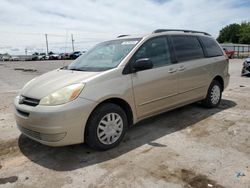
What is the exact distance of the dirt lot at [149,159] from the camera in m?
3.19

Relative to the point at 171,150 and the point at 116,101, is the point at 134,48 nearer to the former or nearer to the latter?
the point at 116,101

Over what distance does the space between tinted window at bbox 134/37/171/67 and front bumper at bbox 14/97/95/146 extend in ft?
4.45

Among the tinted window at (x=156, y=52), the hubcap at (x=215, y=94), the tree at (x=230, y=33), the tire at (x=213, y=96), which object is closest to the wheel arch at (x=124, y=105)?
the tinted window at (x=156, y=52)

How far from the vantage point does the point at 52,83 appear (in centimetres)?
397

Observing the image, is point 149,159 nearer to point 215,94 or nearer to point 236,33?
point 215,94

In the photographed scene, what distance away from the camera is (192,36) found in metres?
5.80

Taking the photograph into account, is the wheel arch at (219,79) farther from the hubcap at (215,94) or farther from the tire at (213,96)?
the hubcap at (215,94)

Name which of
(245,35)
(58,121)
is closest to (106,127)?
(58,121)

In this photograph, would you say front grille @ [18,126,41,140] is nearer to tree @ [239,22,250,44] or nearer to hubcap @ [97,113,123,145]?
hubcap @ [97,113,123,145]

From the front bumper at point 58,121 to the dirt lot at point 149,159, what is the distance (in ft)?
1.15

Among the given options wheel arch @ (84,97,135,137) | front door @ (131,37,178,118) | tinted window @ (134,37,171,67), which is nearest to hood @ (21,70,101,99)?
wheel arch @ (84,97,135,137)

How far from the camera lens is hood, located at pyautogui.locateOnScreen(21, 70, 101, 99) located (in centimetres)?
379

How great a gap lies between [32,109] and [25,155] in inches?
31.7

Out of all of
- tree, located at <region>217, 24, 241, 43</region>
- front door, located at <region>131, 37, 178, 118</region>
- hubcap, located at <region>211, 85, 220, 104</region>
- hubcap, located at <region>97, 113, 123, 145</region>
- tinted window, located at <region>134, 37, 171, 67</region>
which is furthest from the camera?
tree, located at <region>217, 24, 241, 43</region>
